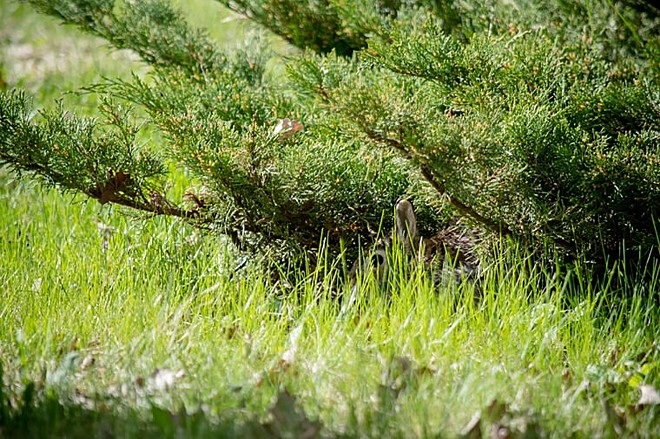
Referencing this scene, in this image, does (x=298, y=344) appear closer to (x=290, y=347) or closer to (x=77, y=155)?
(x=290, y=347)

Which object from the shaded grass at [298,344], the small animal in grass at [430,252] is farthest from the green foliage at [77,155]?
the small animal in grass at [430,252]

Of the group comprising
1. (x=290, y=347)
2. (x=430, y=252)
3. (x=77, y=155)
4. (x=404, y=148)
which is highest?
(x=404, y=148)

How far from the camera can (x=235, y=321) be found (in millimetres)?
2729

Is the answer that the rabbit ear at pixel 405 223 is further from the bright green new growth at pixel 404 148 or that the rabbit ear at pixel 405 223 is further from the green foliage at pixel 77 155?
the green foliage at pixel 77 155

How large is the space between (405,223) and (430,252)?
20 cm

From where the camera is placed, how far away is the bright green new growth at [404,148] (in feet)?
8.86

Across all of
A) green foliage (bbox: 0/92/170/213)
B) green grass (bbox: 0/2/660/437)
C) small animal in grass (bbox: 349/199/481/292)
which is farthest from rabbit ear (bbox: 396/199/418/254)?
green foliage (bbox: 0/92/170/213)

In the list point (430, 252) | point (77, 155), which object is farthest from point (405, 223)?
point (77, 155)

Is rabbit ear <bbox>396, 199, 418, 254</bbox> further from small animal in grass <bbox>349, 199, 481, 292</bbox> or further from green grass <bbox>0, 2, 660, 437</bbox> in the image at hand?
green grass <bbox>0, 2, 660, 437</bbox>

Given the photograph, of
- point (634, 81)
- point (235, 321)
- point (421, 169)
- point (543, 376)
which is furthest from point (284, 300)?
point (634, 81)

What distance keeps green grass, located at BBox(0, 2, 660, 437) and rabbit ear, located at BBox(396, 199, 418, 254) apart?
11cm

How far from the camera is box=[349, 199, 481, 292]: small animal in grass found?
2881mm

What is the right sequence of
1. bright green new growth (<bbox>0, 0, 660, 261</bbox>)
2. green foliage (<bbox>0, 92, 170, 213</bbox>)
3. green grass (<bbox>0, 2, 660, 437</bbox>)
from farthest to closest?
green foliage (<bbox>0, 92, 170, 213</bbox>) → bright green new growth (<bbox>0, 0, 660, 261</bbox>) → green grass (<bbox>0, 2, 660, 437</bbox>)

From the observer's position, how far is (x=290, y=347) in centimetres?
260
